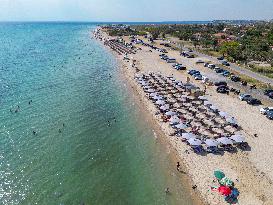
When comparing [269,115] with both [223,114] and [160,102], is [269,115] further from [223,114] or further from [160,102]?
[160,102]

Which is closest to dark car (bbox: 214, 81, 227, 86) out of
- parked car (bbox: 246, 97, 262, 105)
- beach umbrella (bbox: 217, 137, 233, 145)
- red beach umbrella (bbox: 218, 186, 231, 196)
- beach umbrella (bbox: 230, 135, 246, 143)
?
parked car (bbox: 246, 97, 262, 105)

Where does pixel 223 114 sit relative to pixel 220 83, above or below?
above

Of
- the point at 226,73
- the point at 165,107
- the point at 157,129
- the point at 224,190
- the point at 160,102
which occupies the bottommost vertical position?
the point at 226,73

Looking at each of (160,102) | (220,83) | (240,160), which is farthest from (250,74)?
(240,160)

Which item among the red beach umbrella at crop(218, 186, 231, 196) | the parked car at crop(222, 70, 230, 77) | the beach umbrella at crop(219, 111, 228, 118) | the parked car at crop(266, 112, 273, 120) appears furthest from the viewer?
the parked car at crop(222, 70, 230, 77)

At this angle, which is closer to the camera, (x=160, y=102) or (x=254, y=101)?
(x=160, y=102)

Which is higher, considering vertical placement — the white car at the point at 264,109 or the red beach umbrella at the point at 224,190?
the red beach umbrella at the point at 224,190

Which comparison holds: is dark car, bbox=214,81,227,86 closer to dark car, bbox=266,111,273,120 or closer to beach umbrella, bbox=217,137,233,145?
dark car, bbox=266,111,273,120

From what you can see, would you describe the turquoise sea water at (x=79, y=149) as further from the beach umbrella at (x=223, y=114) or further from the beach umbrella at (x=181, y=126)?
the beach umbrella at (x=223, y=114)

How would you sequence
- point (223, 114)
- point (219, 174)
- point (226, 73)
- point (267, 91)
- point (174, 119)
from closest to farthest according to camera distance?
1. point (219, 174)
2. point (174, 119)
3. point (223, 114)
4. point (267, 91)
5. point (226, 73)

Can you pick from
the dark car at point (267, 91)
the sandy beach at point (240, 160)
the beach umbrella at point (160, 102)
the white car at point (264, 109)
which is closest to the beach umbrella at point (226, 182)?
the sandy beach at point (240, 160)
